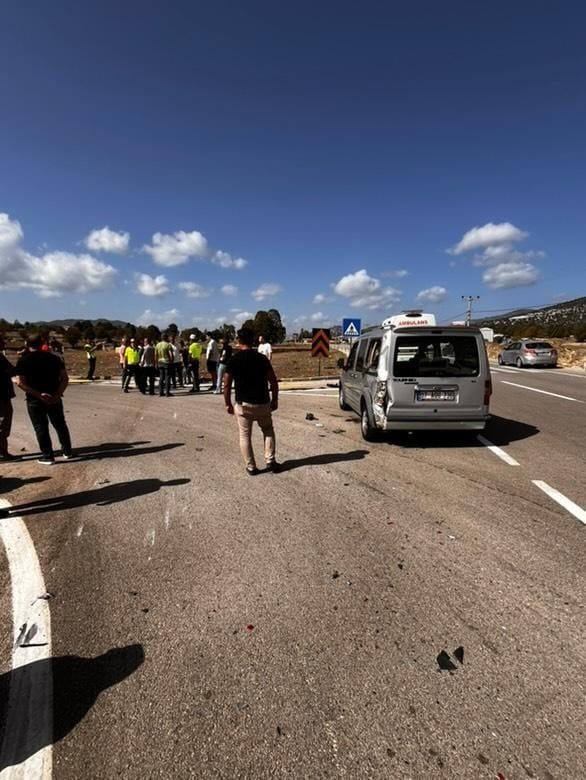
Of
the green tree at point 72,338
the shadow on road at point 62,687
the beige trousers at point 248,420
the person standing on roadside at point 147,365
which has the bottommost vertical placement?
the shadow on road at point 62,687

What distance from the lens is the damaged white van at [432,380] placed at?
7.16m

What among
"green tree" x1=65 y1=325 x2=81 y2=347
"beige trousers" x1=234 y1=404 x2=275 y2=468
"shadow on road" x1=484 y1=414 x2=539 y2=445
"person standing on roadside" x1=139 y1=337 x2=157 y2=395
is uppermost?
"green tree" x1=65 y1=325 x2=81 y2=347

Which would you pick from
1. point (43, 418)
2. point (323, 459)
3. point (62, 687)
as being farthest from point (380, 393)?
point (62, 687)

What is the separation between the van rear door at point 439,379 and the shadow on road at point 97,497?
3.58 meters

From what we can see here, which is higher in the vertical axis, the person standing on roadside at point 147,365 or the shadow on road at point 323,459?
the person standing on roadside at point 147,365

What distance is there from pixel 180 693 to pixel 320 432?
254 inches

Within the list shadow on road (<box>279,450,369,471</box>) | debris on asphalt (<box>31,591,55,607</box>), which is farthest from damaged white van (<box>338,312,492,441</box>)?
debris on asphalt (<box>31,591,55,607</box>)

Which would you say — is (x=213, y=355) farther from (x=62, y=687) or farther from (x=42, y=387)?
(x=62, y=687)

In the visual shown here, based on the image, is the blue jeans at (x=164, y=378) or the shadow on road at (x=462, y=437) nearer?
the shadow on road at (x=462, y=437)

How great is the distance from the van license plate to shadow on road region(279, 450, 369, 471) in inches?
48.4

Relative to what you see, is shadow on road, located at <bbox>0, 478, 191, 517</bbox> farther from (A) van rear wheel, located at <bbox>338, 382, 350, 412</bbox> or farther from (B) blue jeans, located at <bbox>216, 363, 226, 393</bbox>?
(B) blue jeans, located at <bbox>216, 363, 226, 393</bbox>

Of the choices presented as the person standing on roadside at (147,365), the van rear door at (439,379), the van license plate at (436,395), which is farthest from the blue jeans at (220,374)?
the van license plate at (436,395)

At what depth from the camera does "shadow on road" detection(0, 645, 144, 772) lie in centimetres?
207

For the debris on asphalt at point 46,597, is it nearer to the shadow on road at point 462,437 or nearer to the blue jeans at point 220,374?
the shadow on road at point 462,437
